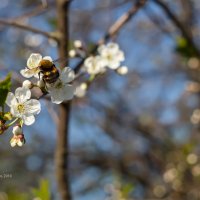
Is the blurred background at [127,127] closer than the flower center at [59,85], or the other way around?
the flower center at [59,85]

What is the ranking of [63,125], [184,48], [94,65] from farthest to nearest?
[184,48] → [63,125] → [94,65]

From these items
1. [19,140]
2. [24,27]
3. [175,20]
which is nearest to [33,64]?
[19,140]

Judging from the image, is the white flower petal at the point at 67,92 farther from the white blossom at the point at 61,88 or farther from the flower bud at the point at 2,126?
the flower bud at the point at 2,126

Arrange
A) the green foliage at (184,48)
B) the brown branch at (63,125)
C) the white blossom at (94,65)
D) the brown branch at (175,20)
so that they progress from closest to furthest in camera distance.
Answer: the white blossom at (94,65) < the brown branch at (63,125) < the brown branch at (175,20) < the green foliage at (184,48)

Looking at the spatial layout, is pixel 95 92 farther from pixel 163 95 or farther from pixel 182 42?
pixel 182 42

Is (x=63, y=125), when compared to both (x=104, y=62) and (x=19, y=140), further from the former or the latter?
(x=19, y=140)

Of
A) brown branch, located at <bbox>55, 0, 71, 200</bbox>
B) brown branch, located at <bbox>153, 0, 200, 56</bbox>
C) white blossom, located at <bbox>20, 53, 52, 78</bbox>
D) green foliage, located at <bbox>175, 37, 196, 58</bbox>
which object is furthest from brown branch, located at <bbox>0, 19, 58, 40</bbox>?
green foliage, located at <bbox>175, 37, 196, 58</bbox>

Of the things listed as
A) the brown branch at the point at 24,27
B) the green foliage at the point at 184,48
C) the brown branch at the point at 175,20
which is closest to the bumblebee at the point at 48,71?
the brown branch at the point at 24,27
